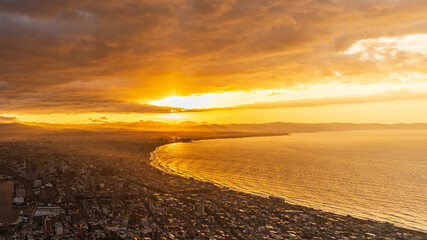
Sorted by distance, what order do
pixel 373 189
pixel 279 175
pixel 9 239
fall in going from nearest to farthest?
pixel 9 239, pixel 373 189, pixel 279 175

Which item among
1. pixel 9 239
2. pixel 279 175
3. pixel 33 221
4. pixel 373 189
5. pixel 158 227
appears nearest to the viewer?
pixel 9 239

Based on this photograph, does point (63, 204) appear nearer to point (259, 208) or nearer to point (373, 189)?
point (259, 208)

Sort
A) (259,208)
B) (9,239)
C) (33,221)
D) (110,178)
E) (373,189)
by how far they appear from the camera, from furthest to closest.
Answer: (110,178) → (373,189) → (259,208) → (33,221) → (9,239)

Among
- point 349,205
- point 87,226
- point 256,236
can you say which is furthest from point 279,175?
point 87,226

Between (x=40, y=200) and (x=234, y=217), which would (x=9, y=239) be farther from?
(x=234, y=217)

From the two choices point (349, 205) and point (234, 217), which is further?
point (349, 205)

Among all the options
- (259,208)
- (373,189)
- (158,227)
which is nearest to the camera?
(158,227)

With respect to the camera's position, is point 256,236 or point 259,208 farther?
point 259,208

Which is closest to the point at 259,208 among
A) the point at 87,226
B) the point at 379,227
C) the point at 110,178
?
the point at 379,227
